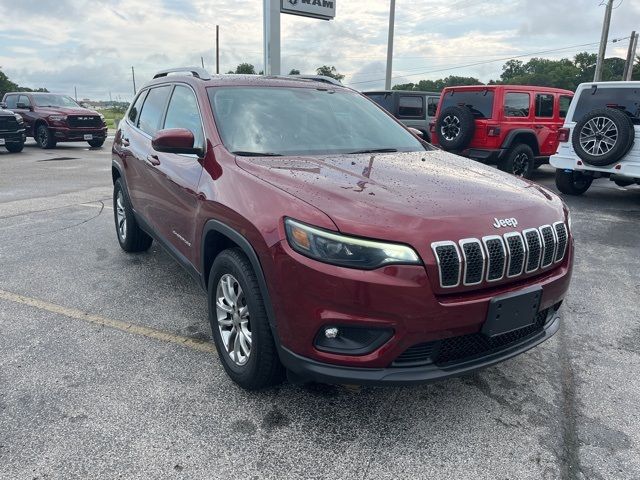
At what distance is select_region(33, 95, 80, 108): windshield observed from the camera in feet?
53.8

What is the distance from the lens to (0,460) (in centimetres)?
224

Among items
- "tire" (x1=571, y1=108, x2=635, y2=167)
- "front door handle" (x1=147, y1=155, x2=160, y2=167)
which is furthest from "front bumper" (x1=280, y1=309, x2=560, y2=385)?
"tire" (x1=571, y1=108, x2=635, y2=167)

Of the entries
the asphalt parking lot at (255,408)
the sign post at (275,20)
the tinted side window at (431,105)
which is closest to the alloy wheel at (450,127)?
Answer: the tinted side window at (431,105)

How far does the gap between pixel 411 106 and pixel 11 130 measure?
11516 millimetres

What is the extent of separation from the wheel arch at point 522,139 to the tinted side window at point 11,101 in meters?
15.5

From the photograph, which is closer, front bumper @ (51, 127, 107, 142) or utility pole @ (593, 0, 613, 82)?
front bumper @ (51, 127, 107, 142)

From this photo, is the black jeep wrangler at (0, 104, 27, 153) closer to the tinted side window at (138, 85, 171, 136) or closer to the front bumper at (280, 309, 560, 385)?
the tinted side window at (138, 85, 171, 136)

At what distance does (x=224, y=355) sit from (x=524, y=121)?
9000 mm

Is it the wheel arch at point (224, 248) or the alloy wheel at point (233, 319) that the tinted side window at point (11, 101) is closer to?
the wheel arch at point (224, 248)

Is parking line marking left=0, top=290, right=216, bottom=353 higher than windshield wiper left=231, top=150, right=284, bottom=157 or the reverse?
the reverse

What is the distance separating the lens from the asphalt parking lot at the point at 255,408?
226 centimetres

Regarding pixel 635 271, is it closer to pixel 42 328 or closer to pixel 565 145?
pixel 565 145

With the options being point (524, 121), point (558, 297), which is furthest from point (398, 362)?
point (524, 121)

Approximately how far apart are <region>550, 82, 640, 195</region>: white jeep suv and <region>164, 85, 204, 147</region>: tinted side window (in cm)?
633
